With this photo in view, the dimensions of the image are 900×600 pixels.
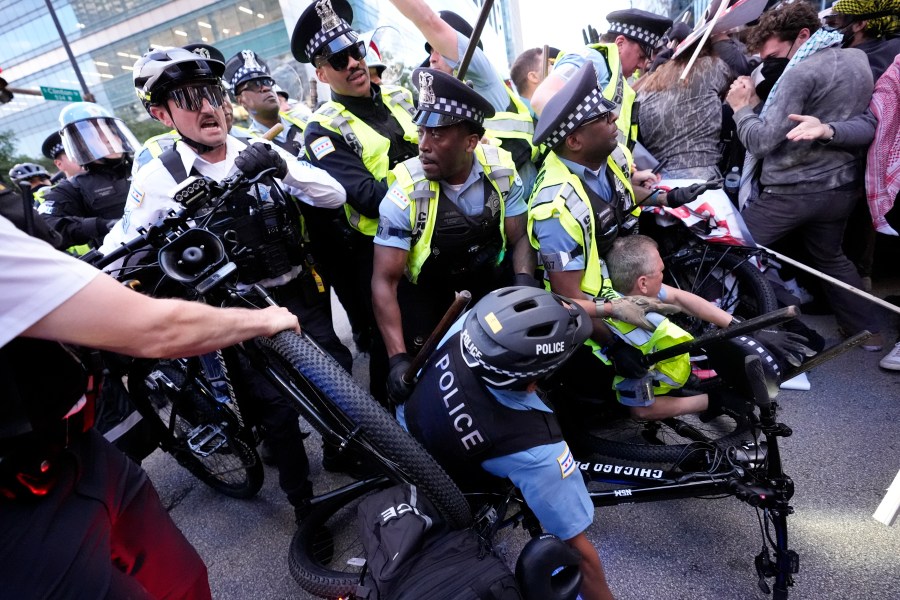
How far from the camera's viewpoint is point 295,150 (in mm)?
3225

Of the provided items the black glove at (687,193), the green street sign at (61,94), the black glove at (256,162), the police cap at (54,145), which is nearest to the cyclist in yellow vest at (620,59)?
the black glove at (687,193)

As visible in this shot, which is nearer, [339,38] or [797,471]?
[797,471]

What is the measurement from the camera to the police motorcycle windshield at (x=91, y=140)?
379 centimetres

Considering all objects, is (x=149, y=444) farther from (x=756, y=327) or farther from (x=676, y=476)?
(x=756, y=327)

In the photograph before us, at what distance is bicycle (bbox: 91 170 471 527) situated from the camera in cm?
133

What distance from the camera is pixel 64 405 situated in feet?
3.51

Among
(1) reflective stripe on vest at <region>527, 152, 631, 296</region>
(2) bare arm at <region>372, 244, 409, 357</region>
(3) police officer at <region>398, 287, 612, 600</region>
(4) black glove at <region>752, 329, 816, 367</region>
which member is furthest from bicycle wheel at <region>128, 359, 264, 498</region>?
(4) black glove at <region>752, 329, 816, 367</region>

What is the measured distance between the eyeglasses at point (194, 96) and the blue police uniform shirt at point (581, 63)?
74.1 inches

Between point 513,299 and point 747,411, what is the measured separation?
3.85 ft

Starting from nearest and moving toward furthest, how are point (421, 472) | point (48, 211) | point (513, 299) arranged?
1. point (421, 472)
2. point (513, 299)
3. point (48, 211)

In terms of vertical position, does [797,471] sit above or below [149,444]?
below

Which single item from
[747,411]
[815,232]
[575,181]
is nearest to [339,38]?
[575,181]

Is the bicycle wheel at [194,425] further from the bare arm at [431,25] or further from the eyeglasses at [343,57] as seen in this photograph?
the bare arm at [431,25]

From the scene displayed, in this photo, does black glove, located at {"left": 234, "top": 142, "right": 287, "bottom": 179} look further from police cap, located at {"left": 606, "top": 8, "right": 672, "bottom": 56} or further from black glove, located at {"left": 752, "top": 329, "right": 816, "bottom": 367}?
police cap, located at {"left": 606, "top": 8, "right": 672, "bottom": 56}
